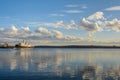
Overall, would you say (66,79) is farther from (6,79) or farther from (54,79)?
(6,79)

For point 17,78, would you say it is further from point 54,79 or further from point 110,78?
point 110,78

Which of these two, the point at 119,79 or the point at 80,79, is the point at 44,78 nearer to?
the point at 80,79

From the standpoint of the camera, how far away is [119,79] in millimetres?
40219

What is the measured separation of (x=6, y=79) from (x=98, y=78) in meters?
13.2

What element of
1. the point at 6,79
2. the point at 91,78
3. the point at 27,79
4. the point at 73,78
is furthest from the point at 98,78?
the point at 6,79

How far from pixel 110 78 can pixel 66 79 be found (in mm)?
6587

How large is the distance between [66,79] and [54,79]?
1.69 m

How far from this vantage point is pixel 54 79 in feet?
130

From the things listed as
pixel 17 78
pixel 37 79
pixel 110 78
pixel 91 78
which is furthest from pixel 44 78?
pixel 110 78

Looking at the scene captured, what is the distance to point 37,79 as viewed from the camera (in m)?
39.9

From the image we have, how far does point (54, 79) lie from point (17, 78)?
559 centimetres

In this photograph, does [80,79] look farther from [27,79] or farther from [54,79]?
[27,79]

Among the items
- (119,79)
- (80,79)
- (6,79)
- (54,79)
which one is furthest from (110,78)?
(6,79)

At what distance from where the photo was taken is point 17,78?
1610 inches
